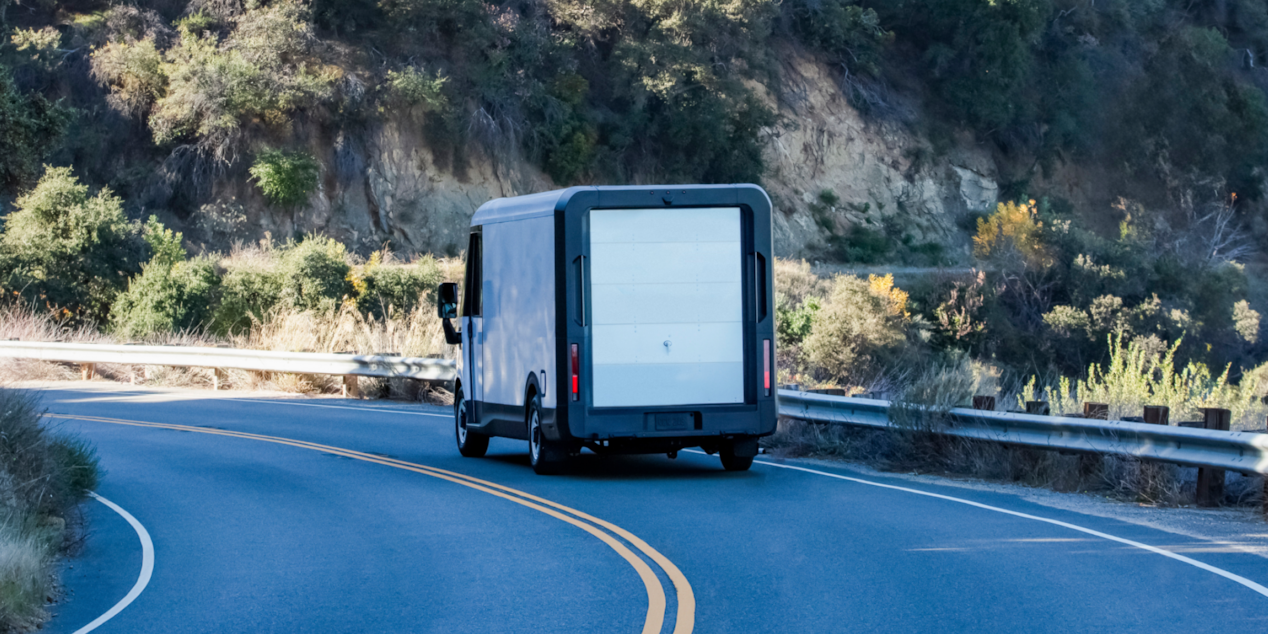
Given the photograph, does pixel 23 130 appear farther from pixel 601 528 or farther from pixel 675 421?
pixel 601 528

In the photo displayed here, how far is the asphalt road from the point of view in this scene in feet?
25.4

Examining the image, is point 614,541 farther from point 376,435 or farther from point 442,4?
point 442,4

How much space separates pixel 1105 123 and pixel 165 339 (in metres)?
59.9

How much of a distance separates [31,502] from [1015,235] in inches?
1767

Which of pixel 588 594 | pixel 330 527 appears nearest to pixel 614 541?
pixel 588 594

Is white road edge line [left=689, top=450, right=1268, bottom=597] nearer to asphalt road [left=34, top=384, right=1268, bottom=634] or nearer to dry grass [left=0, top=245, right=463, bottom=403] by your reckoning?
asphalt road [left=34, top=384, right=1268, bottom=634]

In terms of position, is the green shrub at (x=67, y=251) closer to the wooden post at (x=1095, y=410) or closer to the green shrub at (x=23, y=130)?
the green shrub at (x=23, y=130)

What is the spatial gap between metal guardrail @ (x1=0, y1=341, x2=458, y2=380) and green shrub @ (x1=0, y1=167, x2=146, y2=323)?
294 inches

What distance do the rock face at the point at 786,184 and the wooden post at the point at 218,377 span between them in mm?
21806

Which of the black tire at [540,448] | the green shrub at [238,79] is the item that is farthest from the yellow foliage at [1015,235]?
the black tire at [540,448]

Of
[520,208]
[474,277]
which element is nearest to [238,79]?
[474,277]

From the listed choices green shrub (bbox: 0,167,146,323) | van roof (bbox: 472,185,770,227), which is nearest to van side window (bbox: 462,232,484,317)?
van roof (bbox: 472,185,770,227)

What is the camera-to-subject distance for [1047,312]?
147ft

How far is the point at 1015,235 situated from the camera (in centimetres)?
5112
